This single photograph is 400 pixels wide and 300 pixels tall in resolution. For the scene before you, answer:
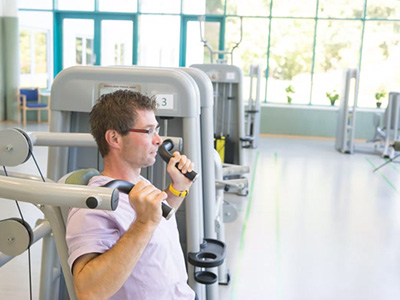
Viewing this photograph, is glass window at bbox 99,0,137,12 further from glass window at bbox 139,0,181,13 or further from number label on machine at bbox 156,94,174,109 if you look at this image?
number label on machine at bbox 156,94,174,109

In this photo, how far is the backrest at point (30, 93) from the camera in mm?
10383

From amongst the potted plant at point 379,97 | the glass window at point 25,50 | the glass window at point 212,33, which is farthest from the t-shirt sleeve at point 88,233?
the glass window at point 25,50

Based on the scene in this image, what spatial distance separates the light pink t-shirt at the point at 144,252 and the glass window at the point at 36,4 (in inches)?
413

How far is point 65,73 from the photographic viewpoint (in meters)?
2.08

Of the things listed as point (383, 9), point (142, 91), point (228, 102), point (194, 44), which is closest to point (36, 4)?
point (194, 44)

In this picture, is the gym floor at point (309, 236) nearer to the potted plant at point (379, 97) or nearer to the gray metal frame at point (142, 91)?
the gray metal frame at point (142, 91)

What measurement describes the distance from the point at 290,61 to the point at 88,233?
9.55 metres

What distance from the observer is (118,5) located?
34.9 feet

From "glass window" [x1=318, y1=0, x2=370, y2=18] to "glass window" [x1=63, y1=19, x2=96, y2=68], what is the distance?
5.39m

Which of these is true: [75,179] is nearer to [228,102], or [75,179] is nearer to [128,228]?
[128,228]

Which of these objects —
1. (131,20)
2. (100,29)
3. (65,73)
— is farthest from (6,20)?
(65,73)

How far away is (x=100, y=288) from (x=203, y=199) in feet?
4.13

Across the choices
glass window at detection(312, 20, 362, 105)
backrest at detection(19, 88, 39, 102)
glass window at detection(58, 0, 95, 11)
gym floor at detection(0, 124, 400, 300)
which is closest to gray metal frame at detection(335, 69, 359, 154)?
gym floor at detection(0, 124, 400, 300)

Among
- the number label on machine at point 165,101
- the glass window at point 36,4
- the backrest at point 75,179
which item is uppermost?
the glass window at point 36,4
